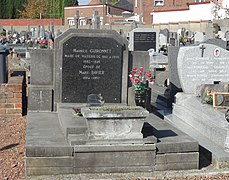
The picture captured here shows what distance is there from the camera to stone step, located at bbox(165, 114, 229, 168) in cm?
568

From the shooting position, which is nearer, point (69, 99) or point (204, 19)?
point (69, 99)

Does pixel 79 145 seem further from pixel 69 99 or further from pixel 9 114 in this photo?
pixel 9 114

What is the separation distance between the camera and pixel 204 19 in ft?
125

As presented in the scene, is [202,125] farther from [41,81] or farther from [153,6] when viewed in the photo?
A: [153,6]

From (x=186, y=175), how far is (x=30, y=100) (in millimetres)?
3655

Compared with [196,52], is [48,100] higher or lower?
lower

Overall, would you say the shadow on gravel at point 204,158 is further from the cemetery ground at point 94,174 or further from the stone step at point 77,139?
the stone step at point 77,139

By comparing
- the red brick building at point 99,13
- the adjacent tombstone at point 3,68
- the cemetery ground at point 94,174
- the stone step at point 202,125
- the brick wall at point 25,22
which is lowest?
the cemetery ground at point 94,174

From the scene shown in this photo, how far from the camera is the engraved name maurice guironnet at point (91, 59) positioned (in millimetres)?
7828

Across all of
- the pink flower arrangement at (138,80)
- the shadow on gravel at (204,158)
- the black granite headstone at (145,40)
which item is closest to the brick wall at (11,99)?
the pink flower arrangement at (138,80)

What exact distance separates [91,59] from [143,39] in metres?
10.2

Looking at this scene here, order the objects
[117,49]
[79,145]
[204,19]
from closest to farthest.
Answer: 1. [79,145]
2. [117,49]
3. [204,19]

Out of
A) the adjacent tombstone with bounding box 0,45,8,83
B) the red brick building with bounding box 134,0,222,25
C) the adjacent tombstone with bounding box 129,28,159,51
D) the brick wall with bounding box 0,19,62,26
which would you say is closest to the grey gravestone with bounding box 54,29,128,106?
the adjacent tombstone with bounding box 0,45,8,83

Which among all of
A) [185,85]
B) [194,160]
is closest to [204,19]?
[185,85]
